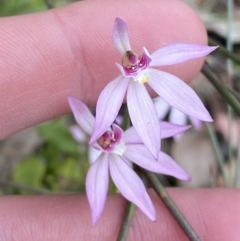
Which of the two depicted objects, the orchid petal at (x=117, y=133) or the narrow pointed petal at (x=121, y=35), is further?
the orchid petal at (x=117, y=133)

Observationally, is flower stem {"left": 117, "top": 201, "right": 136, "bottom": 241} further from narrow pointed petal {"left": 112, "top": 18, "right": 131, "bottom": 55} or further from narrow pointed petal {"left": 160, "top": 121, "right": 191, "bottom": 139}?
narrow pointed petal {"left": 112, "top": 18, "right": 131, "bottom": 55}

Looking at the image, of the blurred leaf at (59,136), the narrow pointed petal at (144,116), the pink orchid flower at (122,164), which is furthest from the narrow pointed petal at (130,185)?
the blurred leaf at (59,136)

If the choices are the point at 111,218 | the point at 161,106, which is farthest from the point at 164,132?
the point at 161,106

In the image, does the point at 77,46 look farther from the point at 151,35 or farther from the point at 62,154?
the point at 62,154

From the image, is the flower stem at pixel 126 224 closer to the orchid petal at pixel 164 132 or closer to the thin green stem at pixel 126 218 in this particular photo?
the thin green stem at pixel 126 218

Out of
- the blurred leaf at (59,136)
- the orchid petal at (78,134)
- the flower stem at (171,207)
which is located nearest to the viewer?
the flower stem at (171,207)

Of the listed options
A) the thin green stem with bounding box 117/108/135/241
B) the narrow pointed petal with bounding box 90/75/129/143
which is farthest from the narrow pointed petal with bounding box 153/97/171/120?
the narrow pointed petal with bounding box 90/75/129/143
